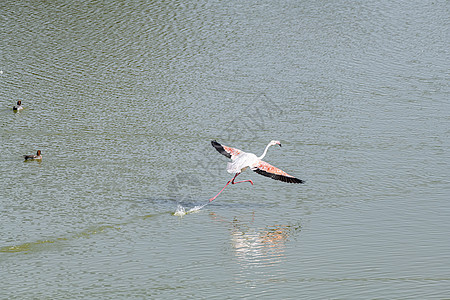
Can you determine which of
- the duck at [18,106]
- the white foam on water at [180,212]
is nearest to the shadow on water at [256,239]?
the white foam on water at [180,212]

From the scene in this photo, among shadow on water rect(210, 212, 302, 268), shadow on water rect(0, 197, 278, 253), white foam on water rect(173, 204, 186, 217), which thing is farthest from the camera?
white foam on water rect(173, 204, 186, 217)

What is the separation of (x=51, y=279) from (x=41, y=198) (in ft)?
12.7

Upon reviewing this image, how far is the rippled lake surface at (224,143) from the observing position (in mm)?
12742

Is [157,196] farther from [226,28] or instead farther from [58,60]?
[226,28]

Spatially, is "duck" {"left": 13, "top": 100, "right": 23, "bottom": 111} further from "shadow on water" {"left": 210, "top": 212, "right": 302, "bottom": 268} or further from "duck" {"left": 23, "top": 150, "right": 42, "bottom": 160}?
"shadow on water" {"left": 210, "top": 212, "right": 302, "bottom": 268}

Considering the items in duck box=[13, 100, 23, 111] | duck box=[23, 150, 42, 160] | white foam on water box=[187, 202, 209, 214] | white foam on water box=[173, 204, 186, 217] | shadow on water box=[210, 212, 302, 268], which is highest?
duck box=[13, 100, 23, 111]

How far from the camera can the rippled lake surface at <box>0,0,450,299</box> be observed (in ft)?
41.8

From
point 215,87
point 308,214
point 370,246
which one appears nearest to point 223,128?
point 215,87

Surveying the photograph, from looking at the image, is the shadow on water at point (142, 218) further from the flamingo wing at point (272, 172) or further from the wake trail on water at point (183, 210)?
the flamingo wing at point (272, 172)

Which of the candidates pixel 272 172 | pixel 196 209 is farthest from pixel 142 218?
pixel 272 172

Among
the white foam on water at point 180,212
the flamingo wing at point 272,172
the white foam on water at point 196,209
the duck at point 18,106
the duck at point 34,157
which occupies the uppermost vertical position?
the duck at point 18,106

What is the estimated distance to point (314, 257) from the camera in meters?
13.3

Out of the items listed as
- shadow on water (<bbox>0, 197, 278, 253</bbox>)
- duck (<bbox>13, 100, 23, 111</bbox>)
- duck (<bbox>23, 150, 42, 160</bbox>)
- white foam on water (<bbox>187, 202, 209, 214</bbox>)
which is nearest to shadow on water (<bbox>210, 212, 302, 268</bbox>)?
shadow on water (<bbox>0, 197, 278, 253</bbox>)

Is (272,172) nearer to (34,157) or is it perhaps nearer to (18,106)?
(34,157)
